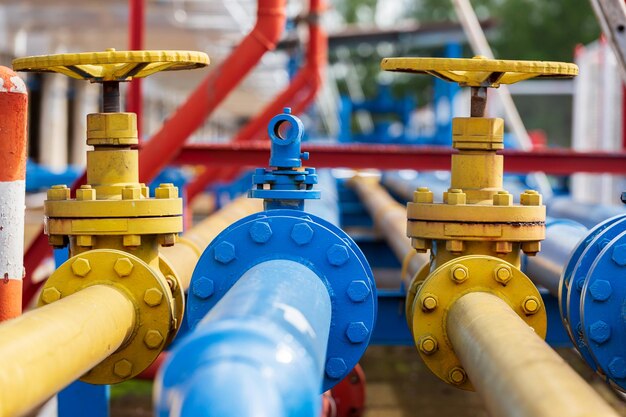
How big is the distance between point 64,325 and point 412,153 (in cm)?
316

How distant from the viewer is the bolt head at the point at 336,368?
7.09 ft

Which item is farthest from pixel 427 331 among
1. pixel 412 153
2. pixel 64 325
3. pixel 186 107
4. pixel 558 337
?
pixel 412 153

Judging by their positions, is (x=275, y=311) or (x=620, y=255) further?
(x=620, y=255)

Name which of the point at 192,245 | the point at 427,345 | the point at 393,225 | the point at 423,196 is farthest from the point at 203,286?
the point at 393,225

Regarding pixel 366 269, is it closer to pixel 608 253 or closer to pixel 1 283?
pixel 608 253

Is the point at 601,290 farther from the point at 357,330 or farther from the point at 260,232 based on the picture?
the point at 260,232

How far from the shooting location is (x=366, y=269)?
218 cm

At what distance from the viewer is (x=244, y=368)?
1.19 metres

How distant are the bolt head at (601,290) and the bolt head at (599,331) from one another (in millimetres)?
50

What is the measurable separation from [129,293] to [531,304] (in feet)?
2.80

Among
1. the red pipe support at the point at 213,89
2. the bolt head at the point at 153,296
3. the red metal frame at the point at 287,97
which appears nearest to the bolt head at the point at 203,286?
the bolt head at the point at 153,296

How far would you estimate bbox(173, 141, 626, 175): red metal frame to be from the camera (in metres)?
4.66

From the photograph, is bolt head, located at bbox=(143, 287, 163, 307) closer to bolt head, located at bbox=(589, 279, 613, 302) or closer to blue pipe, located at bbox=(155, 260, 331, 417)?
blue pipe, located at bbox=(155, 260, 331, 417)

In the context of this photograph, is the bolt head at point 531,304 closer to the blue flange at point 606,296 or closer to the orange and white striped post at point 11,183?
the blue flange at point 606,296
